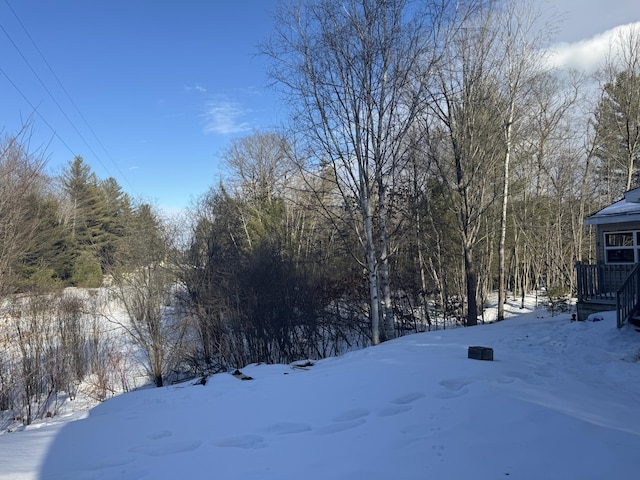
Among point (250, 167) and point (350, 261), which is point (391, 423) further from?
point (250, 167)

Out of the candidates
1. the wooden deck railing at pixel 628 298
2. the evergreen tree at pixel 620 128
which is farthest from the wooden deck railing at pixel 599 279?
the evergreen tree at pixel 620 128

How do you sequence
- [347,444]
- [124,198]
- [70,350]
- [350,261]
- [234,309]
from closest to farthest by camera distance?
[347,444] < [70,350] < [234,309] < [350,261] < [124,198]

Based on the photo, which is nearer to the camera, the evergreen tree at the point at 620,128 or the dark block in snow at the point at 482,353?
the dark block in snow at the point at 482,353

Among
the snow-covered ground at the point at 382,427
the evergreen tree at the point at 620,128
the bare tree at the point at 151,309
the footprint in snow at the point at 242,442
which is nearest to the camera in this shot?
the snow-covered ground at the point at 382,427

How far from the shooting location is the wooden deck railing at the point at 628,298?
26.3ft

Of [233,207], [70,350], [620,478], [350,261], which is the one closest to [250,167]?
[233,207]

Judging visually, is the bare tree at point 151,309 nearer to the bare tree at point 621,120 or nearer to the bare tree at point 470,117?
the bare tree at point 470,117

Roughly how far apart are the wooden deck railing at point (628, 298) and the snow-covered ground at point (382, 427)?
51.6 inches

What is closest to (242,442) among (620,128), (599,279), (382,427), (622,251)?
(382,427)

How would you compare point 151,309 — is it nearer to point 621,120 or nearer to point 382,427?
point 382,427

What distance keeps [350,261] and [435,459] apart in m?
13.4

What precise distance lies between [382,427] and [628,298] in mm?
7242

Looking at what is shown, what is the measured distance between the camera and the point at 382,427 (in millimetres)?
4043

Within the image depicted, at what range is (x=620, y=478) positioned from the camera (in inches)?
112
